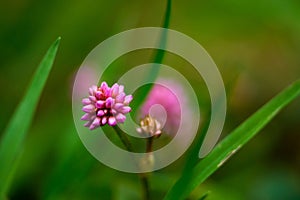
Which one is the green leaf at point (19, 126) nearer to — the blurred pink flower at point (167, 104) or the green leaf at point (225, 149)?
the blurred pink flower at point (167, 104)

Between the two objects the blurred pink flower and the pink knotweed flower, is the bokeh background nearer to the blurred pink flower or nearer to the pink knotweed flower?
the blurred pink flower

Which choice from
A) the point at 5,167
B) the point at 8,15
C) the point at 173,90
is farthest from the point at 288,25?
the point at 5,167

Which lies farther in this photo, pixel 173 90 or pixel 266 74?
pixel 266 74

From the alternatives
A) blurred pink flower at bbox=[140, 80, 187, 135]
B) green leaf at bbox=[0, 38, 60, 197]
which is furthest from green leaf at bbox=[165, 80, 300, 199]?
green leaf at bbox=[0, 38, 60, 197]

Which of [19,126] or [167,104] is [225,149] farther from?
[19,126]

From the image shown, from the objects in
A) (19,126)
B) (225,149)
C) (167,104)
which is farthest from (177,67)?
(225,149)

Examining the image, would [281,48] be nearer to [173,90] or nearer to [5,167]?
[173,90]

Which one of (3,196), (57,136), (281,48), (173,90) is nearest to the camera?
(3,196)
